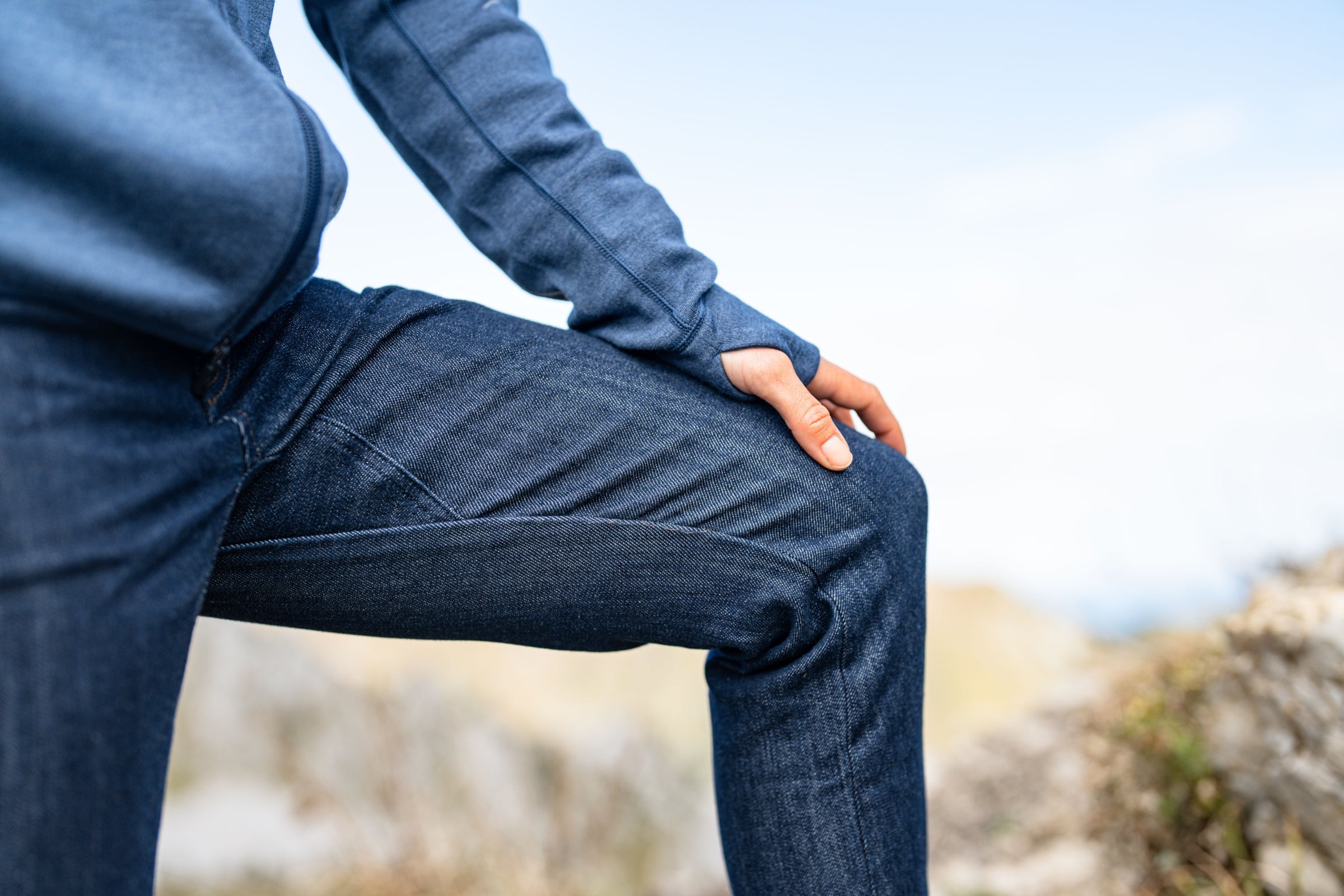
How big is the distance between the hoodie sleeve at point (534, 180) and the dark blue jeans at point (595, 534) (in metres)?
0.06

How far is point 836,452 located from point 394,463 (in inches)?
14.8

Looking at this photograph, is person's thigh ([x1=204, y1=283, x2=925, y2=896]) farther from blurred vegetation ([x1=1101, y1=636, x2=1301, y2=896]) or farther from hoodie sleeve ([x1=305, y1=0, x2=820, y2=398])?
blurred vegetation ([x1=1101, y1=636, x2=1301, y2=896])

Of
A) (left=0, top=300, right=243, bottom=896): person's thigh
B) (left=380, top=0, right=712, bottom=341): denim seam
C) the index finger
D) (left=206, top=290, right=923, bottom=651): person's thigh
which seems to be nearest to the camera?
(left=0, top=300, right=243, bottom=896): person's thigh

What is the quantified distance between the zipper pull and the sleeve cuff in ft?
1.21

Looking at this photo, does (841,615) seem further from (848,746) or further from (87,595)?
(87,595)

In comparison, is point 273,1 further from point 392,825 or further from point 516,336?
point 392,825

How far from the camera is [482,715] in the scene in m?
3.35

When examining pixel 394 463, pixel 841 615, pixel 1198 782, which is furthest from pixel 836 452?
pixel 1198 782

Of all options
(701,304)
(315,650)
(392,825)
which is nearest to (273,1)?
(701,304)

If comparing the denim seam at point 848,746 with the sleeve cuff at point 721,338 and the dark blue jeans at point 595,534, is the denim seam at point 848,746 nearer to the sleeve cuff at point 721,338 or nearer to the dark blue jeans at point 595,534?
the dark blue jeans at point 595,534

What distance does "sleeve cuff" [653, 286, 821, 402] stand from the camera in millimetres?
815

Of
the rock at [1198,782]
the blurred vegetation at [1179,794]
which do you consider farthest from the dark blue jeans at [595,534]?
the blurred vegetation at [1179,794]

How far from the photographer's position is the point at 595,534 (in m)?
0.76

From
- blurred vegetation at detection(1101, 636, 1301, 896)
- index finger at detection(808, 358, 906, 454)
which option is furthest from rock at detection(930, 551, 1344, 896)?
index finger at detection(808, 358, 906, 454)
